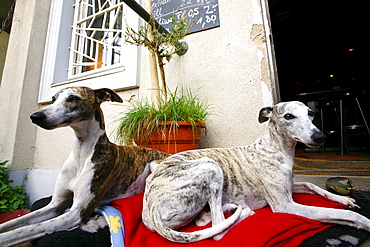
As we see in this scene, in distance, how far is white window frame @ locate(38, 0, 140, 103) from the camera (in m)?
2.93

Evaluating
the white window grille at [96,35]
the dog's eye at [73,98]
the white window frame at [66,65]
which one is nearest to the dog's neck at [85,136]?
the dog's eye at [73,98]

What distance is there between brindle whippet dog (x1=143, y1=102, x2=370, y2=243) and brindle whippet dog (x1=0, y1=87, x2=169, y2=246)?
35 cm

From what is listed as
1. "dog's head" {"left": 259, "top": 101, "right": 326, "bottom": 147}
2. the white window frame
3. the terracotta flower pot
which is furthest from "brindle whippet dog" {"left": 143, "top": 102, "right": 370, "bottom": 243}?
the white window frame

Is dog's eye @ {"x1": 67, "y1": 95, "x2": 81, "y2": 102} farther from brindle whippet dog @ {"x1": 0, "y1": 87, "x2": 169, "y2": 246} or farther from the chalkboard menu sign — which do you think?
the chalkboard menu sign

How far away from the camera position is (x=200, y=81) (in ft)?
8.46

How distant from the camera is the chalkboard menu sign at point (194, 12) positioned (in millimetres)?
2572

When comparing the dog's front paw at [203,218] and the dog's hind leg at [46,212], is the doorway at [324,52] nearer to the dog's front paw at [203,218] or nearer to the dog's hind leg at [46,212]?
the dog's front paw at [203,218]

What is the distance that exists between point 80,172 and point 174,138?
3.08ft

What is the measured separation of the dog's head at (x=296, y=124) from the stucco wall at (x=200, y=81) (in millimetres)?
760

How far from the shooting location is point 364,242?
90 centimetres

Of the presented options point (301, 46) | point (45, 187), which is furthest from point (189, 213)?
point (301, 46)

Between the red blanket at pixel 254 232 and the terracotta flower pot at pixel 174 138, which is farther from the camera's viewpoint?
the terracotta flower pot at pixel 174 138

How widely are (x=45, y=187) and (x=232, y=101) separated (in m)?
3.32

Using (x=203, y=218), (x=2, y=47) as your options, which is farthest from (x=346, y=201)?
(x=2, y=47)
